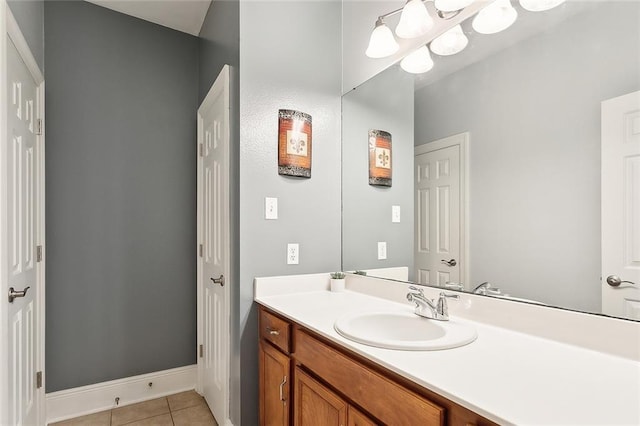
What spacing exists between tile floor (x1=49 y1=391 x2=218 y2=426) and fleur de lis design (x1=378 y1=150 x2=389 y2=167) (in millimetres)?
1883

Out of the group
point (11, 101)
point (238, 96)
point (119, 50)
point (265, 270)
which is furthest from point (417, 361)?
point (119, 50)

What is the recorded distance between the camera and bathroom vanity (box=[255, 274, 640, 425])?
0.70m

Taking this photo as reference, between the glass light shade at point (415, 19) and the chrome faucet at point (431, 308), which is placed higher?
the glass light shade at point (415, 19)

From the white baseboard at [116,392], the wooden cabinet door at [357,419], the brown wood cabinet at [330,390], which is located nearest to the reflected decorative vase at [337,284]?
the brown wood cabinet at [330,390]

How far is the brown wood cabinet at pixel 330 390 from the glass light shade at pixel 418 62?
1.29 meters

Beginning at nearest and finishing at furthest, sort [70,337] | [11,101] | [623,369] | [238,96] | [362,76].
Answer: [623,369] → [11,101] → [238,96] → [362,76] → [70,337]

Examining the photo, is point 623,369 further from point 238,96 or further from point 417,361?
point 238,96

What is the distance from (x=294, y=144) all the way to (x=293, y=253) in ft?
1.99

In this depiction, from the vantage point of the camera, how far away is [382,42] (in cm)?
172

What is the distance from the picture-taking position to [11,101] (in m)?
Answer: 1.53

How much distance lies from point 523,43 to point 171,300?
262 cm

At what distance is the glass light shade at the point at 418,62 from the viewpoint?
1.60 meters

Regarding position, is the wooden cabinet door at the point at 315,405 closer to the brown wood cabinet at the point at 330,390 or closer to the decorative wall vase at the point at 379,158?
the brown wood cabinet at the point at 330,390

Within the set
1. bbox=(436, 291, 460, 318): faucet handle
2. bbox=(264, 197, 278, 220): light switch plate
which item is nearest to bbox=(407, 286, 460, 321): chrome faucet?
bbox=(436, 291, 460, 318): faucet handle
